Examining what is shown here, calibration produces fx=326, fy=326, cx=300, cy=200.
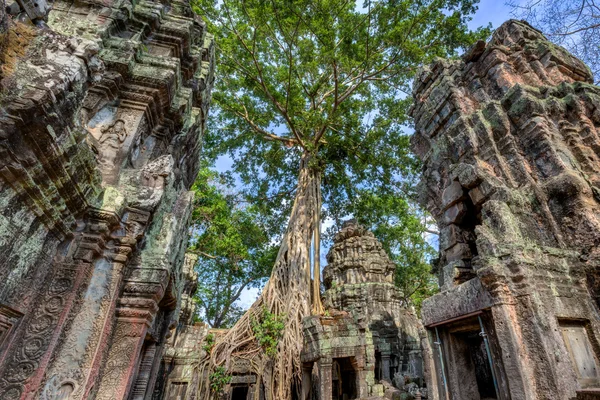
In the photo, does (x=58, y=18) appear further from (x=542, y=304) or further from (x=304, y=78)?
(x=304, y=78)

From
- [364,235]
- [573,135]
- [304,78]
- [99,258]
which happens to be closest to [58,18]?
[99,258]

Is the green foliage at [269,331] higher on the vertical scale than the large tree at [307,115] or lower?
lower

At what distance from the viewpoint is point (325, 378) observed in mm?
6328

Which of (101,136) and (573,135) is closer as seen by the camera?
(101,136)

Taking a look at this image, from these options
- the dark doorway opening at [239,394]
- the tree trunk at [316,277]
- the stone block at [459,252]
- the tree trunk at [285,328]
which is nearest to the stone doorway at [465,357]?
the stone block at [459,252]

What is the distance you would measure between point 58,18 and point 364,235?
11658mm

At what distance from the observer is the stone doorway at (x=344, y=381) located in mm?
8172

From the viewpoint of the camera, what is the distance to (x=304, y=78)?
1262 cm

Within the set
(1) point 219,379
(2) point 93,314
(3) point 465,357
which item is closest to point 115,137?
(2) point 93,314

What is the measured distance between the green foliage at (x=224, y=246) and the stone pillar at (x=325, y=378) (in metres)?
6.63

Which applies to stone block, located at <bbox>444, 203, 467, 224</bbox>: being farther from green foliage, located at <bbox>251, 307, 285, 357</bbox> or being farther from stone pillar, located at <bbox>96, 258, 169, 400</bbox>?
green foliage, located at <bbox>251, 307, 285, 357</bbox>

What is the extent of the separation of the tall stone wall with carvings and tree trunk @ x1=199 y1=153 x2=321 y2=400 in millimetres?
4750

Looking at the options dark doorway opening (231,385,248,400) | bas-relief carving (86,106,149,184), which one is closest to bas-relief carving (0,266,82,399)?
bas-relief carving (86,106,149,184)

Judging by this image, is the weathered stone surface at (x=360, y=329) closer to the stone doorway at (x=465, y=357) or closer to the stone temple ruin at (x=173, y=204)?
the stone doorway at (x=465, y=357)
